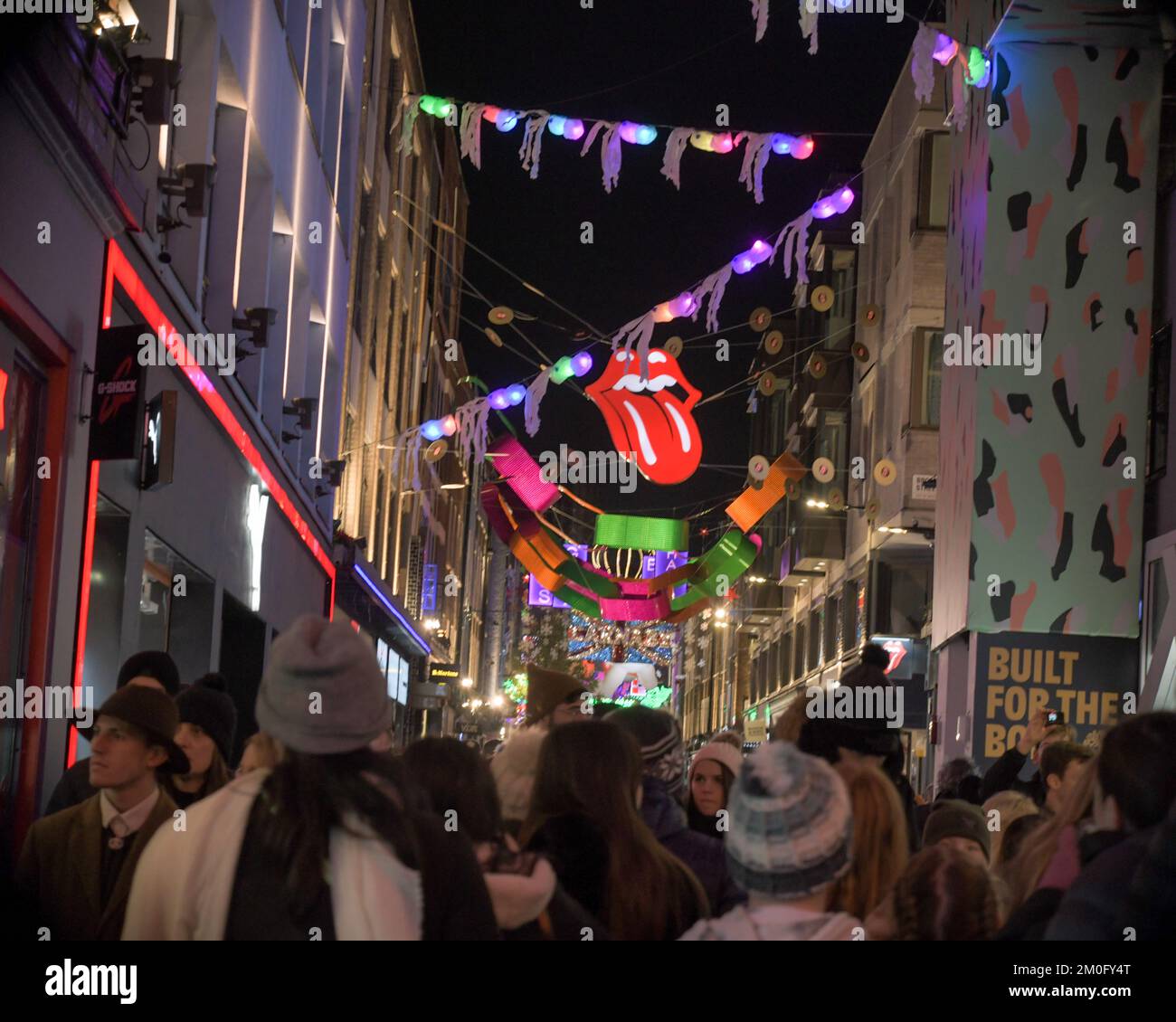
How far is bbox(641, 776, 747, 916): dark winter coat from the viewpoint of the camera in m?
6.11

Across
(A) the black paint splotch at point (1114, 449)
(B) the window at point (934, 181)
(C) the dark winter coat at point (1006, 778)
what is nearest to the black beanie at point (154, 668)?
(C) the dark winter coat at point (1006, 778)

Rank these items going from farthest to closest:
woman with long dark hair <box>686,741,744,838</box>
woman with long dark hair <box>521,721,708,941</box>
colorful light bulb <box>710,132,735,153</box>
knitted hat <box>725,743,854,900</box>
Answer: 1. colorful light bulb <box>710,132,735,153</box>
2. woman with long dark hair <box>686,741,744,838</box>
3. woman with long dark hair <box>521,721,708,941</box>
4. knitted hat <box>725,743,854,900</box>

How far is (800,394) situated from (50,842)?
40390 millimetres

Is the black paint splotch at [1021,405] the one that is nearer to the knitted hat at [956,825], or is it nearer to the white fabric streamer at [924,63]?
the white fabric streamer at [924,63]

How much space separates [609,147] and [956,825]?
35.6 feet

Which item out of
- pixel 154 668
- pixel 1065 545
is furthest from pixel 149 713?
pixel 1065 545

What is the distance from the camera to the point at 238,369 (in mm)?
17188

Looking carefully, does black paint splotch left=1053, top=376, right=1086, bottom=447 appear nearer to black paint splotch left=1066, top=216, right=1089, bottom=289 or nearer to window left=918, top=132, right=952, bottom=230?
black paint splotch left=1066, top=216, right=1089, bottom=289

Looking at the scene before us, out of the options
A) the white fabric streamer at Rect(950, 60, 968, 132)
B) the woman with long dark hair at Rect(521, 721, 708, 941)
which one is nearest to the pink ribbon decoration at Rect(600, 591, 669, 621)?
the white fabric streamer at Rect(950, 60, 968, 132)

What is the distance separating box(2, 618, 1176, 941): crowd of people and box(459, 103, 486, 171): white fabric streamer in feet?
35.8

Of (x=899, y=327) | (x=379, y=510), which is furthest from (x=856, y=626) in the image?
(x=379, y=510)

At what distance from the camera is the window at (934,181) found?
2706 centimetres
